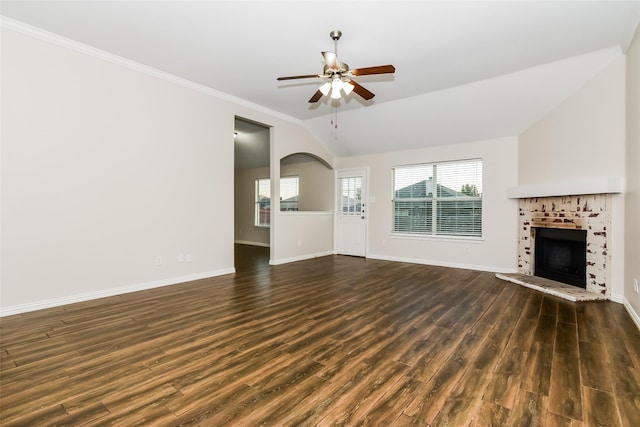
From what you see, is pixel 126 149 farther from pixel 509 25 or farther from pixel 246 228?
pixel 246 228

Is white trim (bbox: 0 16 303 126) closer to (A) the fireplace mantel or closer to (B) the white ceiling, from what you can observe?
(B) the white ceiling

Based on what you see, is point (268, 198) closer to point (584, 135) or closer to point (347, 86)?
point (347, 86)

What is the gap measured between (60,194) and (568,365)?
5118 millimetres

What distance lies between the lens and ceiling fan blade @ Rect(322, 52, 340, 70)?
3025 mm

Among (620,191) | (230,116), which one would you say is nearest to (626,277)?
(620,191)

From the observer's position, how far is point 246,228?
9.93m

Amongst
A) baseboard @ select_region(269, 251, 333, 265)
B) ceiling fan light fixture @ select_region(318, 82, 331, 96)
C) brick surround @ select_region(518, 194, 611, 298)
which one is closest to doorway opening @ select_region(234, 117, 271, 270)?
baseboard @ select_region(269, 251, 333, 265)

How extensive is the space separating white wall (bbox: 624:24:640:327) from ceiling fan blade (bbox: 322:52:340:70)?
3077 millimetres

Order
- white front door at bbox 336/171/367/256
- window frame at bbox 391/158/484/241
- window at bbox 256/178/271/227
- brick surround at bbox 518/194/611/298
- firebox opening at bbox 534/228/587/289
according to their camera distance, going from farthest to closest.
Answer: window at bbox 256/178/271/227
white front door at bbox 336/171/367/256
window frame at bbox 391/158/484/241
firebox opening at bbox 534/228/587/289
brick surround at bbox 518/194/611/298

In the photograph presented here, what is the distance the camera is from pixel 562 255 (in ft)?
15.5

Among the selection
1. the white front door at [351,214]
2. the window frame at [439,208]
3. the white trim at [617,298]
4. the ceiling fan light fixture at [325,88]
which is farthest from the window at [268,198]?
the white trim at [617,298]

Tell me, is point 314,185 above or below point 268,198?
above

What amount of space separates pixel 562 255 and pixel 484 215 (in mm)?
1378

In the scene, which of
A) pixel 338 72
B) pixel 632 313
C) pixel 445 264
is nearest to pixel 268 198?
pixel 445 264
